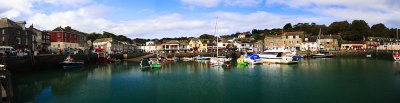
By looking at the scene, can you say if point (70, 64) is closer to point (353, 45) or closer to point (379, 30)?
point (353, 45)

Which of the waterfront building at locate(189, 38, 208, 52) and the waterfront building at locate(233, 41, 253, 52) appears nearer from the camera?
the waterfront building at locate(189, 38, 208, 52)

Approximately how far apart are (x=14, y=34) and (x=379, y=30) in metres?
138

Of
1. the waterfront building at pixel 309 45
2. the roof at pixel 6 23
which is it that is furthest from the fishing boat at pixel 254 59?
the waterfront building at pixel 309 45

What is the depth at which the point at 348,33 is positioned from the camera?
401 feet

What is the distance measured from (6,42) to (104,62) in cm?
1927

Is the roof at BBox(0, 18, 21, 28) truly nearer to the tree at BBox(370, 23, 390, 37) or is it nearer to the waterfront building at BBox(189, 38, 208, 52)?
the waterfront building at BBox(189, 38, 208, 52)

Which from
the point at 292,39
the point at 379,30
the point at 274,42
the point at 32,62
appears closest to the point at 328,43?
the point at 292,39

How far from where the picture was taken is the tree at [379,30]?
13475 centimetres

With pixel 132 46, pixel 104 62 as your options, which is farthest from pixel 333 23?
pixel 104 62

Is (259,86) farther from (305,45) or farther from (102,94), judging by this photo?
(305,45)

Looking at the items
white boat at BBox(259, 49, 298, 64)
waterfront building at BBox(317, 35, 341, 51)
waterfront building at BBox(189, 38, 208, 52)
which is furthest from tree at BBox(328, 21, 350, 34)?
white boat at BBox(259, 49, 298, 64)

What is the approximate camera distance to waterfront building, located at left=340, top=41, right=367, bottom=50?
112 meters

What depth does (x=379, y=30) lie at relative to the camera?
140 metres

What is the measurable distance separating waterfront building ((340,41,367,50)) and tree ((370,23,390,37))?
20.8 metres
